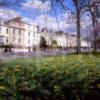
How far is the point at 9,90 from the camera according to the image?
11.5ft

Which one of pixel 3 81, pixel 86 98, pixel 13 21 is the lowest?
pixel 86 98

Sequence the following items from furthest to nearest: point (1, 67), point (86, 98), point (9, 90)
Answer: point (1, 67) < point (86, 98) < point (9, 90)

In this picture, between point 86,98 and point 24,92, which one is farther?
point 86,98

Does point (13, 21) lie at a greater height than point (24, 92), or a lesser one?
greater

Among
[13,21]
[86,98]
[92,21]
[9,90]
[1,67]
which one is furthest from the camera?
[92,21]

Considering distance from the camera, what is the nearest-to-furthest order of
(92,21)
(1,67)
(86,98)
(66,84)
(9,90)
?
(9,90) < (66,84) < (86,98) < (1,67) < (92,21)

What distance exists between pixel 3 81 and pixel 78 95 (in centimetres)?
98

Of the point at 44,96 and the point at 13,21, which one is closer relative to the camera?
the point at 44,96

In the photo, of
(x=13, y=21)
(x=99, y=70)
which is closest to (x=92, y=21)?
(x=13, y=21)

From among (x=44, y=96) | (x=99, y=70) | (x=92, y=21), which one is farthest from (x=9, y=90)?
(x=92, y=21)

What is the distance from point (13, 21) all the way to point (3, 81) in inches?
321

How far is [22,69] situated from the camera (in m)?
4.28

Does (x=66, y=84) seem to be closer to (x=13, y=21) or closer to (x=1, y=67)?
(x=1, y=67)

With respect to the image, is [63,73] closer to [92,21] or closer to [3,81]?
[3,81]
